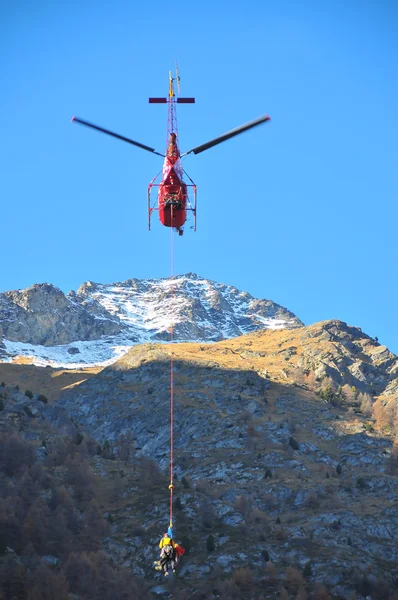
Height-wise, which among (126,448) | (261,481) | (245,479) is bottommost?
(261,481)

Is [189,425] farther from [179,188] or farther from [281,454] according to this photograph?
[179,188]

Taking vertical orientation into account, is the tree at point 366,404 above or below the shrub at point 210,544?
above

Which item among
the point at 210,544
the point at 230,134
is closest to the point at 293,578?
the point at 210,544

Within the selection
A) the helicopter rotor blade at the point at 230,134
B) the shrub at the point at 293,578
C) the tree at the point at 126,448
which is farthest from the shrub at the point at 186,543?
the helicopter rotor blade at the point at 230,134

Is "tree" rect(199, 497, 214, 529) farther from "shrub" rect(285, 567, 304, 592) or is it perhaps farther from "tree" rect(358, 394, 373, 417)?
"tree" rect(358, 394, 373, 417)

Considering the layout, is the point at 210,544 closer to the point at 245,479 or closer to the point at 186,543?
the point at 186,543

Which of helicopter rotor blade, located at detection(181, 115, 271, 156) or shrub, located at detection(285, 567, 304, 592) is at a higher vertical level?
helicopter rotor blade, located at detection(181, 115, 271, 156)

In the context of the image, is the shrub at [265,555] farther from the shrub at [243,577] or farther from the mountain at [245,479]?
the shrub at [243,577]

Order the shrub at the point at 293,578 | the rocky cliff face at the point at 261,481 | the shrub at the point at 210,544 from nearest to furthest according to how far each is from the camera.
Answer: the shrub at the point at 293,578 < the rocky cliff face at the point at 261,481 < the shrub at the point at 210,544

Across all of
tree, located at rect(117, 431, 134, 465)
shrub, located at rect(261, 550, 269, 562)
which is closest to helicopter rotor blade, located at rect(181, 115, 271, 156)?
shrub, located at rect(261, 550, 269, 562)

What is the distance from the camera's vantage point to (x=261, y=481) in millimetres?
138500

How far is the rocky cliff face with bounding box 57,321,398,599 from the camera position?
108500 mm

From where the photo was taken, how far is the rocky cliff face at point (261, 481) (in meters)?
108

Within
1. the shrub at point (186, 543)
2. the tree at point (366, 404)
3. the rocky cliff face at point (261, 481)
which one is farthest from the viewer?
the tree at point (366, 404)
